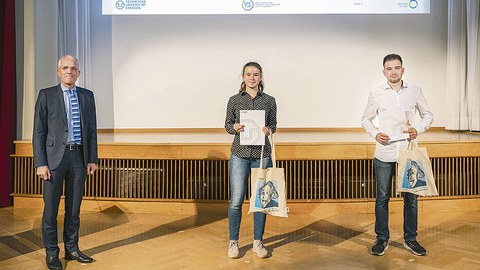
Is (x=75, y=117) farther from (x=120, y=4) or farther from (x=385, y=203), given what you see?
(x=120, y=4)

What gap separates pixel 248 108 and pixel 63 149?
1.12m

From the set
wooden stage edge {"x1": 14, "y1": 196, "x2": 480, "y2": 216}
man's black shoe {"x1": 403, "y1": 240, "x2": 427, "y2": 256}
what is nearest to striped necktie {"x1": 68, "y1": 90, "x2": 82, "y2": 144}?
wooden stage edge {"x1": 14, "y1": 196, "x2": 480, "y2": 216}

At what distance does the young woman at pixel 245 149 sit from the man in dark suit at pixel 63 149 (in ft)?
2.84

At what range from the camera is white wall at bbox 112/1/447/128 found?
548 centimetres

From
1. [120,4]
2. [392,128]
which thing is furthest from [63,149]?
[120,4]

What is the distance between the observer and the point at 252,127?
271 cm

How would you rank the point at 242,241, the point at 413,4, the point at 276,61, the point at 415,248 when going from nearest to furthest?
the point at 415,248, the point at 242,241, the point at 413,4, the point at 276,61

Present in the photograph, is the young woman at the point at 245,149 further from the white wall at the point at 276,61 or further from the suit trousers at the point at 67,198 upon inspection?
the white wall at the point at 276,61

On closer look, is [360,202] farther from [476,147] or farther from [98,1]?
[98,1]

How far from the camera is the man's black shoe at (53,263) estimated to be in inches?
102

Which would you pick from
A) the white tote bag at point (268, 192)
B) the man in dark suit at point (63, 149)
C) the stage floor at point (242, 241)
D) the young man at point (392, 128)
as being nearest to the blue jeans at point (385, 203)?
the young man at point (392, 128)

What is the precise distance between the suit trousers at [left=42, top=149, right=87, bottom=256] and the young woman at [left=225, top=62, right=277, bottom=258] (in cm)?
92

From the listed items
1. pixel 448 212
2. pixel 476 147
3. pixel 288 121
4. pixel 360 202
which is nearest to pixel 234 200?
pixel 360 202

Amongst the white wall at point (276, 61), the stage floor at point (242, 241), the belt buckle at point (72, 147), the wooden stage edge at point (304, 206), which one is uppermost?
the white wall at point (276, 61)
